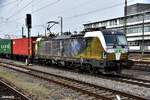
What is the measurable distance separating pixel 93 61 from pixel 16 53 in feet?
87.0

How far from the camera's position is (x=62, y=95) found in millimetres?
14523

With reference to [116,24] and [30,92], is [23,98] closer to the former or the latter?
[30,92]

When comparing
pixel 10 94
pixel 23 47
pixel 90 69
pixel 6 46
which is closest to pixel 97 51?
pixel 90 69

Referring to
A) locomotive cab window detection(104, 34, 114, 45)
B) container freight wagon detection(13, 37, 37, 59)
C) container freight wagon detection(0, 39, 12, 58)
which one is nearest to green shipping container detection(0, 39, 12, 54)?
container freight wagon detection(0, 39, 12, 58)

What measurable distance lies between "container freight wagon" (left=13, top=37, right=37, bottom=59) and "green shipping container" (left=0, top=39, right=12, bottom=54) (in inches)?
86.2

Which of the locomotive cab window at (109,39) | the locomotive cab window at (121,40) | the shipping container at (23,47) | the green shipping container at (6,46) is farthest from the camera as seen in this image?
the green shipping container at (6,46)

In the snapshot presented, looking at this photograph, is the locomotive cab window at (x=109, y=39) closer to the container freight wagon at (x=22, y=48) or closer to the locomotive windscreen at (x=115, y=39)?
the locomotive windscreen at (x=115, y=39)

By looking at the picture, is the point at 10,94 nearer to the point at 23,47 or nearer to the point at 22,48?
the point at 23,47

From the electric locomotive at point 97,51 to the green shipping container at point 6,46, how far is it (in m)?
24.7

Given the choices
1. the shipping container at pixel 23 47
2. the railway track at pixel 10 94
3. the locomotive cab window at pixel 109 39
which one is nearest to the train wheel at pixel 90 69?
the locomotive cab window at pixel 109 39

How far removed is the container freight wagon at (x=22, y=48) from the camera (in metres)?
39.9

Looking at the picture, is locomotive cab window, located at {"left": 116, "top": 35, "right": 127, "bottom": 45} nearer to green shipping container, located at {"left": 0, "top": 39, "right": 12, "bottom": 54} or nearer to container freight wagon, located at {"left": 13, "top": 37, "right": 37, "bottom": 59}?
container freight wagon, located at {"left": 13, "top": 37, "right": 37, "bottom": 59}

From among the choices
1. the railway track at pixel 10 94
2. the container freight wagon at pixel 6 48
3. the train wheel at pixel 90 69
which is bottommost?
the railway track at pixel 10 94

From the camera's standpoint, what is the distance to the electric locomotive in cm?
2203
